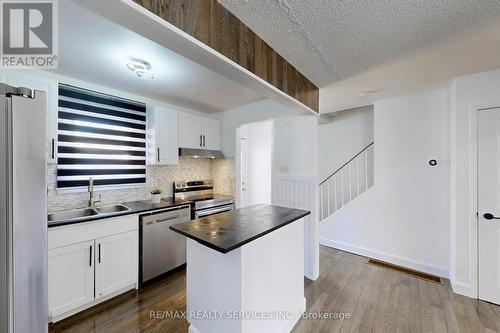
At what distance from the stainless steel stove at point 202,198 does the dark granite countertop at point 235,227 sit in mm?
1186

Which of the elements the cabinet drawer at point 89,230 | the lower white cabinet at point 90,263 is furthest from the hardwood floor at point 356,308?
the cabinet drawer at point 89,230

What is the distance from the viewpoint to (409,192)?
2.98 meters

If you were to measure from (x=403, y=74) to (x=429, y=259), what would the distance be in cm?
248

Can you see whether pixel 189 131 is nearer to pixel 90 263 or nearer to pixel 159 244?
pixel 159 244

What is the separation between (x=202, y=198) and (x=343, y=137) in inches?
127

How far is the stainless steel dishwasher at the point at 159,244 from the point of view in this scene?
2.49m

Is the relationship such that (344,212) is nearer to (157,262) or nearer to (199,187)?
(199,187)

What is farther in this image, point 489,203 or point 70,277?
point 489,203

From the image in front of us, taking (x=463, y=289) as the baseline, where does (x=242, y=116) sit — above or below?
above

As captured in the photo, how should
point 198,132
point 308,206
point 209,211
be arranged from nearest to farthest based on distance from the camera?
point 308,206 → point 209,211 → point 198,132

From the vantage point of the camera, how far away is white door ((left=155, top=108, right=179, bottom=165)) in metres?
3.03

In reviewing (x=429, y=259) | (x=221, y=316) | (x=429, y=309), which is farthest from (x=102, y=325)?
(x=429, y=259)

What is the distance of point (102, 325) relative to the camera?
1896 millimetres

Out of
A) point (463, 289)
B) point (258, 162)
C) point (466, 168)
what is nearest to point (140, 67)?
point (258, 162)
